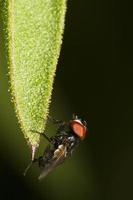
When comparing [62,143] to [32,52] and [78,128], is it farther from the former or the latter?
[32,52]

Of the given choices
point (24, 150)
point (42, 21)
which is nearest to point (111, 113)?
point (24, 150)

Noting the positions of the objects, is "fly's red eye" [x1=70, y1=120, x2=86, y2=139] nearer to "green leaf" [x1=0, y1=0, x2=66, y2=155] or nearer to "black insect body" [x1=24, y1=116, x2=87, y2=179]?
"black insect body" [x1=24, y1=116, x2=87, y2=179]

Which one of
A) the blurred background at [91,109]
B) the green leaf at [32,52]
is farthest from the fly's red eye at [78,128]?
the green leaf at [32,52]

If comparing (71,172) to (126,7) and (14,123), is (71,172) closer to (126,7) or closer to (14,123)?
(14,123)

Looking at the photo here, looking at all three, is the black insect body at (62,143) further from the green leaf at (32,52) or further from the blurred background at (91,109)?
the green leaf at (32,52)

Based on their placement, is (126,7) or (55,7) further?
(126,7)

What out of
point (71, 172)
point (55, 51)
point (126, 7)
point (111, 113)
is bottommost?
point (55, 51)
